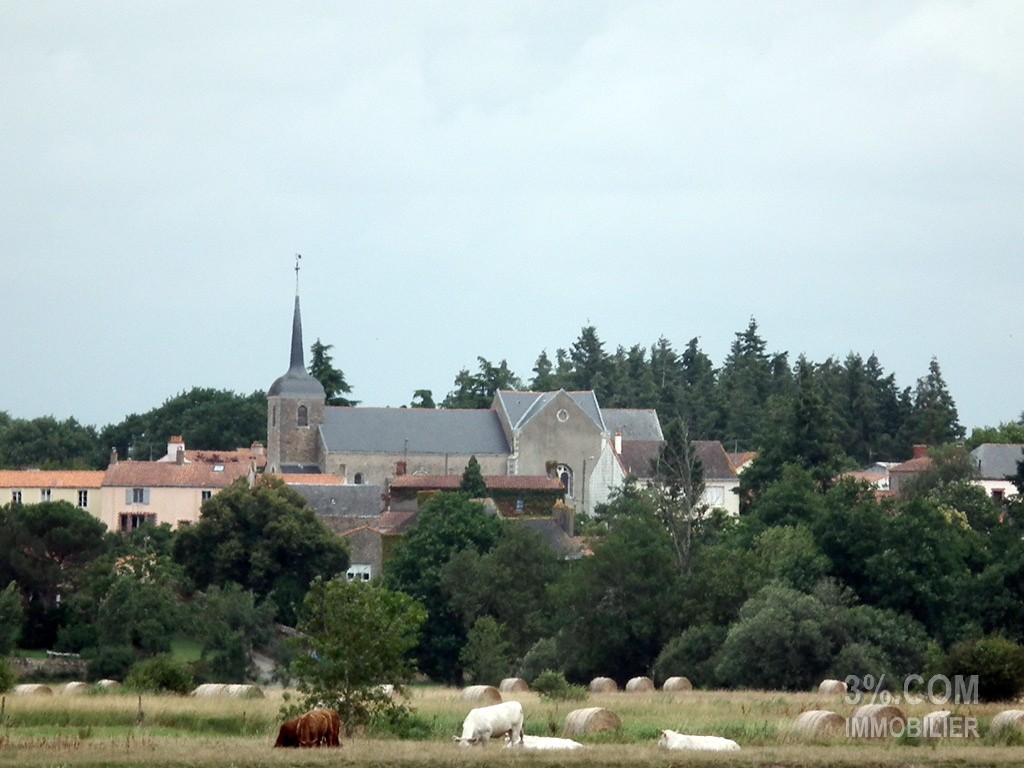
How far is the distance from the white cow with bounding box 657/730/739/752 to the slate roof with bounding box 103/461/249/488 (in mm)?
72622

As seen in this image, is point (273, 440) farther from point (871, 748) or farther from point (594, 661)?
point (871, 748)

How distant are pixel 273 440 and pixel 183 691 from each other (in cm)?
6989

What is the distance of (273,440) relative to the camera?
344 ft

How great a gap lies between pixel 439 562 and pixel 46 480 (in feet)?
116

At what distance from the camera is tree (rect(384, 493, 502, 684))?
60.9 meters

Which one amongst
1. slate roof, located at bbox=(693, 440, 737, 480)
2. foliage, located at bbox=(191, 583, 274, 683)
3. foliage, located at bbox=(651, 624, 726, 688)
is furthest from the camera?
slate roof, located at bbox=(693, 440, 737, 480)

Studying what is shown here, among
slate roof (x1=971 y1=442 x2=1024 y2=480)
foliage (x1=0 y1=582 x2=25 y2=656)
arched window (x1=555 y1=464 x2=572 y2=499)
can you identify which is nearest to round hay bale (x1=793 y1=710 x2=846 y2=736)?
foliage (x1=0 y1=582 x2=25 y2=656)

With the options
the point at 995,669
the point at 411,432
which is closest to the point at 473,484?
the point at 411,432

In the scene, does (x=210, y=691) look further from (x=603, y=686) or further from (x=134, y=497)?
(x=134, y=497)

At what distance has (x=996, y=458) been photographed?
102875 mm

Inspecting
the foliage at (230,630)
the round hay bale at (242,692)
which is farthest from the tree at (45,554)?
the round hay bale at (242,692)

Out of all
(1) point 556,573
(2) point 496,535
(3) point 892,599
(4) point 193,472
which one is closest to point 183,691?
(3) point 892,599

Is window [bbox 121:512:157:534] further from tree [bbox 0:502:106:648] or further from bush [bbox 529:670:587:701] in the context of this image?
bush [bbox 529:670:587:701]

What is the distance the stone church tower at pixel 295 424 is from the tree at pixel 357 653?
7687 centimetres
